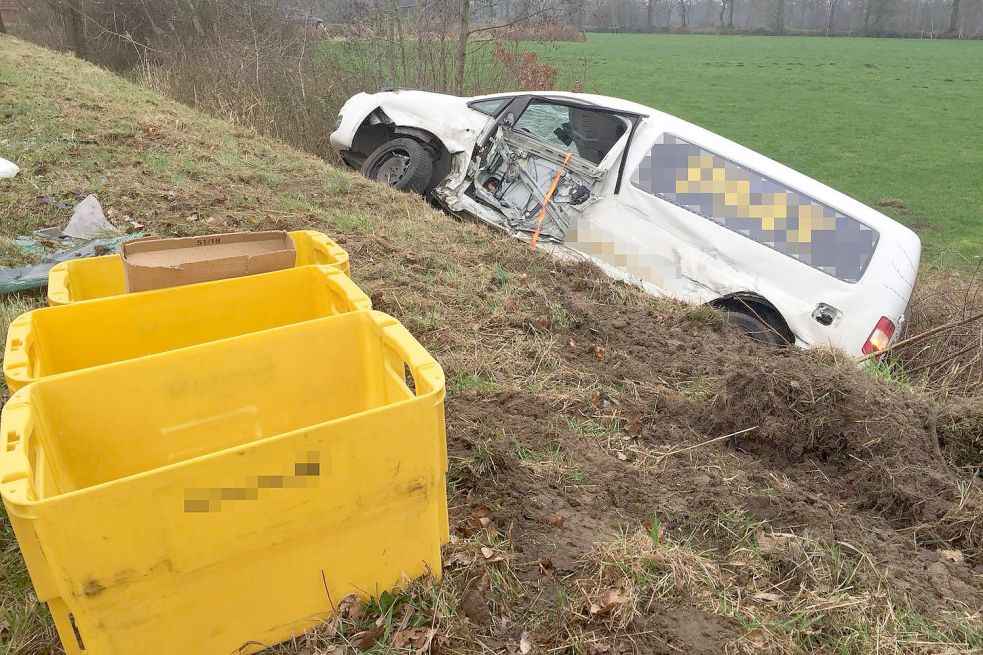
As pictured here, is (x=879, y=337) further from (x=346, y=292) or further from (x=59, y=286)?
(x=59, y=286)

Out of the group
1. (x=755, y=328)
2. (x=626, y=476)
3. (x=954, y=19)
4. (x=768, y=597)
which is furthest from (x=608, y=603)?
(x=954, y=19)

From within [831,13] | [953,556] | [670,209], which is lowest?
[953,556]

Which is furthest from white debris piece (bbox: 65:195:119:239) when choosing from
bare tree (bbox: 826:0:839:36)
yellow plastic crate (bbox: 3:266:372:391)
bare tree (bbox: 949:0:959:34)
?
bare tree (bbox: 826:0:839:36)

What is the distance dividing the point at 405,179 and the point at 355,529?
18.6 ft

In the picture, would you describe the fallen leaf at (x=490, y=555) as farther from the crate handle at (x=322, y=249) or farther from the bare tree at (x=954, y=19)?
the bare tree at (x=954, y=19)

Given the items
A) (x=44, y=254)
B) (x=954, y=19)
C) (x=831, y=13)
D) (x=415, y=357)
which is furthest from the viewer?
(x=831, y=13)

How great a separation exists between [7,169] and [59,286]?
4.82 m

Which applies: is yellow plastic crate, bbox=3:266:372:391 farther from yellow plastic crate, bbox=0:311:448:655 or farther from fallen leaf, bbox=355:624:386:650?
fallen leaf, bbox=355:624:386:650

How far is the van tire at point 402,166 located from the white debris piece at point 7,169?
10.8 feet

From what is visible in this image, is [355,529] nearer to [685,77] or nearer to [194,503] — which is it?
[194,503]

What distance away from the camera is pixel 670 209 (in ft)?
18.4

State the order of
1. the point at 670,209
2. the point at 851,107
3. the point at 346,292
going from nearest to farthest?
1. the point at 346,292
2. the point at 670,209
3. the point at 851,107

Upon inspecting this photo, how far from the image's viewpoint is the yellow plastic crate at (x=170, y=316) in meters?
2.16

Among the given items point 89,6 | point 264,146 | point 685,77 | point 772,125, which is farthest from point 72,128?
point 685,77
